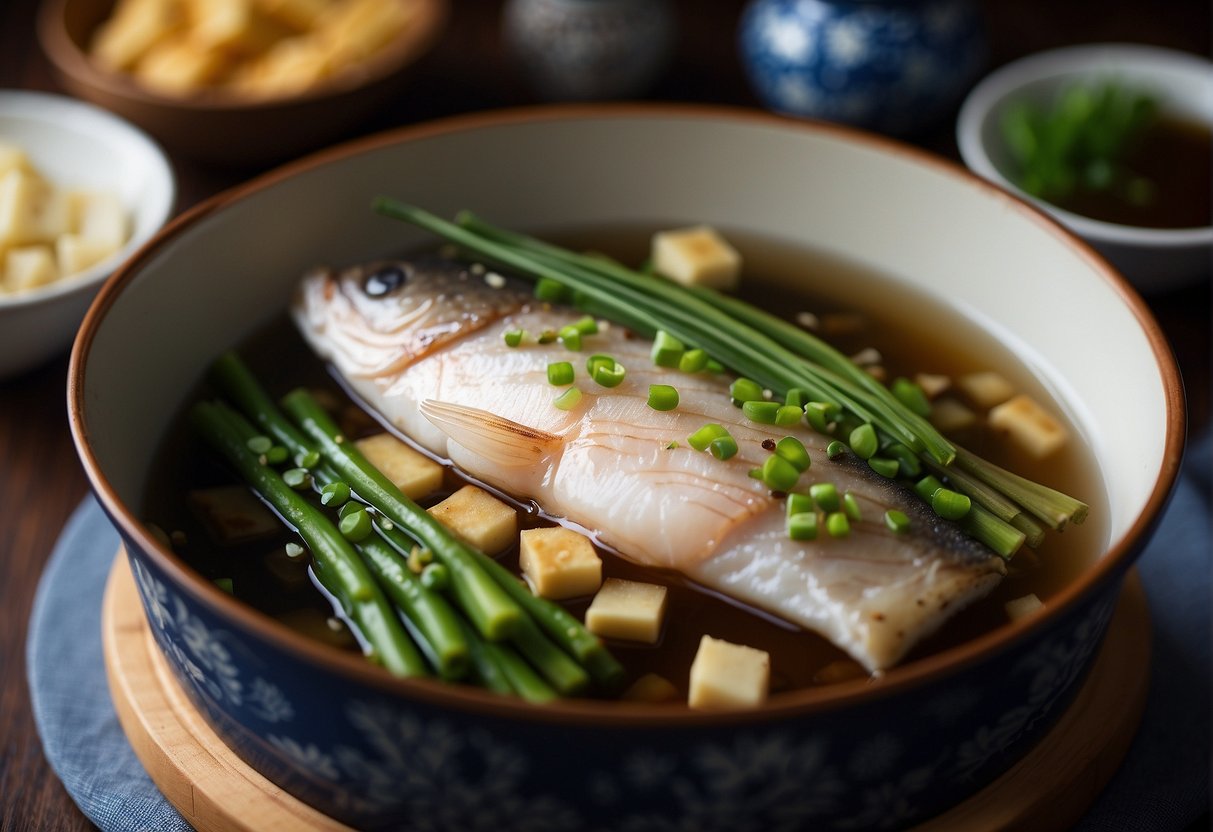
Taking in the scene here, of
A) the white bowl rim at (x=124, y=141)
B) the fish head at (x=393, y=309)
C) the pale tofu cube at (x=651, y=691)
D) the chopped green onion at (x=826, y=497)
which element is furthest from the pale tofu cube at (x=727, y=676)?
the white bowl rim at (x=124, y=141)

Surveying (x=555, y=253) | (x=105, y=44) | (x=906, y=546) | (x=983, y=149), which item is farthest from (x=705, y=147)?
(x=105, y=44)

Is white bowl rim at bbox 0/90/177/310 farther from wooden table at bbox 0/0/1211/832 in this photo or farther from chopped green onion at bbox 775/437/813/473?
chopped green onion at bbox 775/437/813/473

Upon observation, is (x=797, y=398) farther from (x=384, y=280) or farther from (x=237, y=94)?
(x=237, y=94)

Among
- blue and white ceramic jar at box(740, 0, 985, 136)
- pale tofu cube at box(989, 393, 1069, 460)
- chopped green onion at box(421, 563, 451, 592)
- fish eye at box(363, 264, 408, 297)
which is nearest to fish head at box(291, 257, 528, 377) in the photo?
Result: fish eye at box(363, 264, 408, 297)

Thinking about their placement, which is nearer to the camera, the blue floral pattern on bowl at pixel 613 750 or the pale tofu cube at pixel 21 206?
the blue floral pattern on bowl at pixel 613 750

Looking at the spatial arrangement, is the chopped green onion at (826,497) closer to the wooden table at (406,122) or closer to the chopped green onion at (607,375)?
the chopped green onion at (607,375)

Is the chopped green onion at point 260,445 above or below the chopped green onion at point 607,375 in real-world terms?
below

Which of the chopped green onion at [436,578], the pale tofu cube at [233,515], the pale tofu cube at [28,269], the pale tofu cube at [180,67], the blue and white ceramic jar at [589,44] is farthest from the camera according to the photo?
the blue and white ceramic jar at [589,44]
